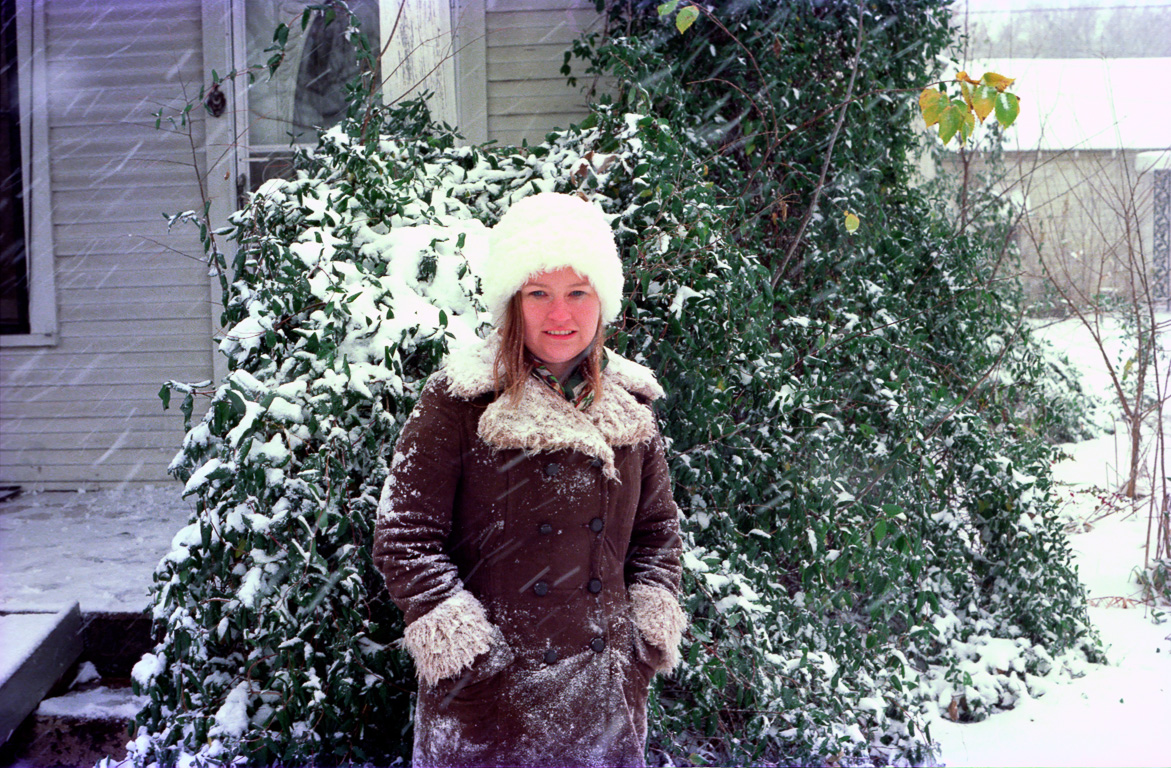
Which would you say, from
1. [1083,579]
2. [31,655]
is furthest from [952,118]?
[31,655]

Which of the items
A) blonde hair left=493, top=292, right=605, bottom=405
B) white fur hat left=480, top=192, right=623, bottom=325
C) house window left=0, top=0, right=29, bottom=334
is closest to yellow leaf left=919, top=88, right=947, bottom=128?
white fur hat left=480, top=192, right=623, bottom=325

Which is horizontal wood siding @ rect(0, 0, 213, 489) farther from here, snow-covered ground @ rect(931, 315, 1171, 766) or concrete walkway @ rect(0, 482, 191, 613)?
snow-covered ground @ rect(931, 315, 1171, 766)

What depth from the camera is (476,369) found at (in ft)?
5.98

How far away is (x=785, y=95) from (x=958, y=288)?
1.51 metres

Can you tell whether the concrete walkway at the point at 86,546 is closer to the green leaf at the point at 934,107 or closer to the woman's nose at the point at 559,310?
the woman's nose at the point at 559,310

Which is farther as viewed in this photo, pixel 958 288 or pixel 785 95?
pixel 958 288

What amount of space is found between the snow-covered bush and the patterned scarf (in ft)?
2.69

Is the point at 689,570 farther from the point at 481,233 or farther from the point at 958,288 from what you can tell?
the point at 958,288

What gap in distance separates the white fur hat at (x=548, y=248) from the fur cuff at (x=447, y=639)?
2.02 feet

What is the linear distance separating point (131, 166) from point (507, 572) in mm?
5112

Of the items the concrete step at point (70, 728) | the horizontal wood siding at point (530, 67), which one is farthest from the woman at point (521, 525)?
the horizontal wood siding at point (530, 67)

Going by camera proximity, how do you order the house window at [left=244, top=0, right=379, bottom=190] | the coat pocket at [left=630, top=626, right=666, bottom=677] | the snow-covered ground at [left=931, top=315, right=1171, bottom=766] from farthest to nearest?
1. the house window at [left=244, top=0, right=379, bottom=190]
2. the snow-covered ground at [left=931, top=315, right=1171, bottom=766]
3. the coat pocket at [left=630, top=626, right=666, bottom=677]

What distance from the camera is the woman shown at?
5.73ft

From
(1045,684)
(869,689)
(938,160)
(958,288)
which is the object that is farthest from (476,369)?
(938,160)
